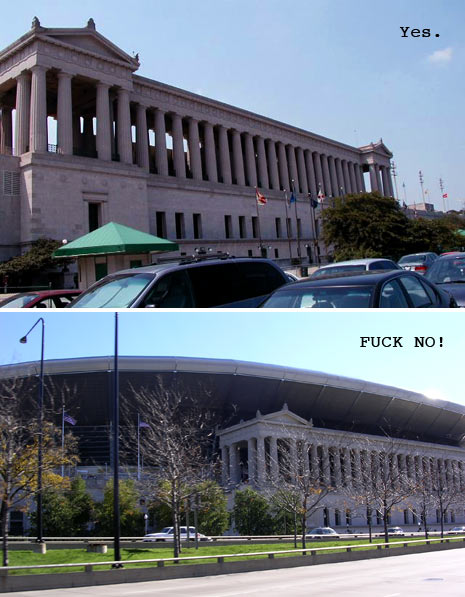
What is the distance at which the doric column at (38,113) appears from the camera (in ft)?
179

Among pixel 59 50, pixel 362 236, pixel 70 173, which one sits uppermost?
pixel 59 50

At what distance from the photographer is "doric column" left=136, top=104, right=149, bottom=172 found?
68.9 meters

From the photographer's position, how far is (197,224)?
243 feet

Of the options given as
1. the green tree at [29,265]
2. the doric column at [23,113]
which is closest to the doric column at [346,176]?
the doric column at [23,113]

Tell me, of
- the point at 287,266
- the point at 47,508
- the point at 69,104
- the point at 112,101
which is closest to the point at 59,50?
the point at 69,104

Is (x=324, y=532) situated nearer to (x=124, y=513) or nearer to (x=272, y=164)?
(x=124, y=513)

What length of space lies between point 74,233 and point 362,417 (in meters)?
30.4

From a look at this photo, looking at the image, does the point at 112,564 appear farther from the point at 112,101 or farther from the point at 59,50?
the point at 112,101

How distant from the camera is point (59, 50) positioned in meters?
56.8

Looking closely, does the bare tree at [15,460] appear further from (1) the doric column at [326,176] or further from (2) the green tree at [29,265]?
(1) the doric column at [326,176]

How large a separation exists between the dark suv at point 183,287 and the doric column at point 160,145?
59480 mm

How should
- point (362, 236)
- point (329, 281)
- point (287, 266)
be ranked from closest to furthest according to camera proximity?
point (329, 281) → point (362, 236) → point (287, 266)

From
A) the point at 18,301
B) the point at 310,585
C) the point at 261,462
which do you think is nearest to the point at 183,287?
the point at 18,301

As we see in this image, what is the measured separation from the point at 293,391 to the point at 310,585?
1424 inches
